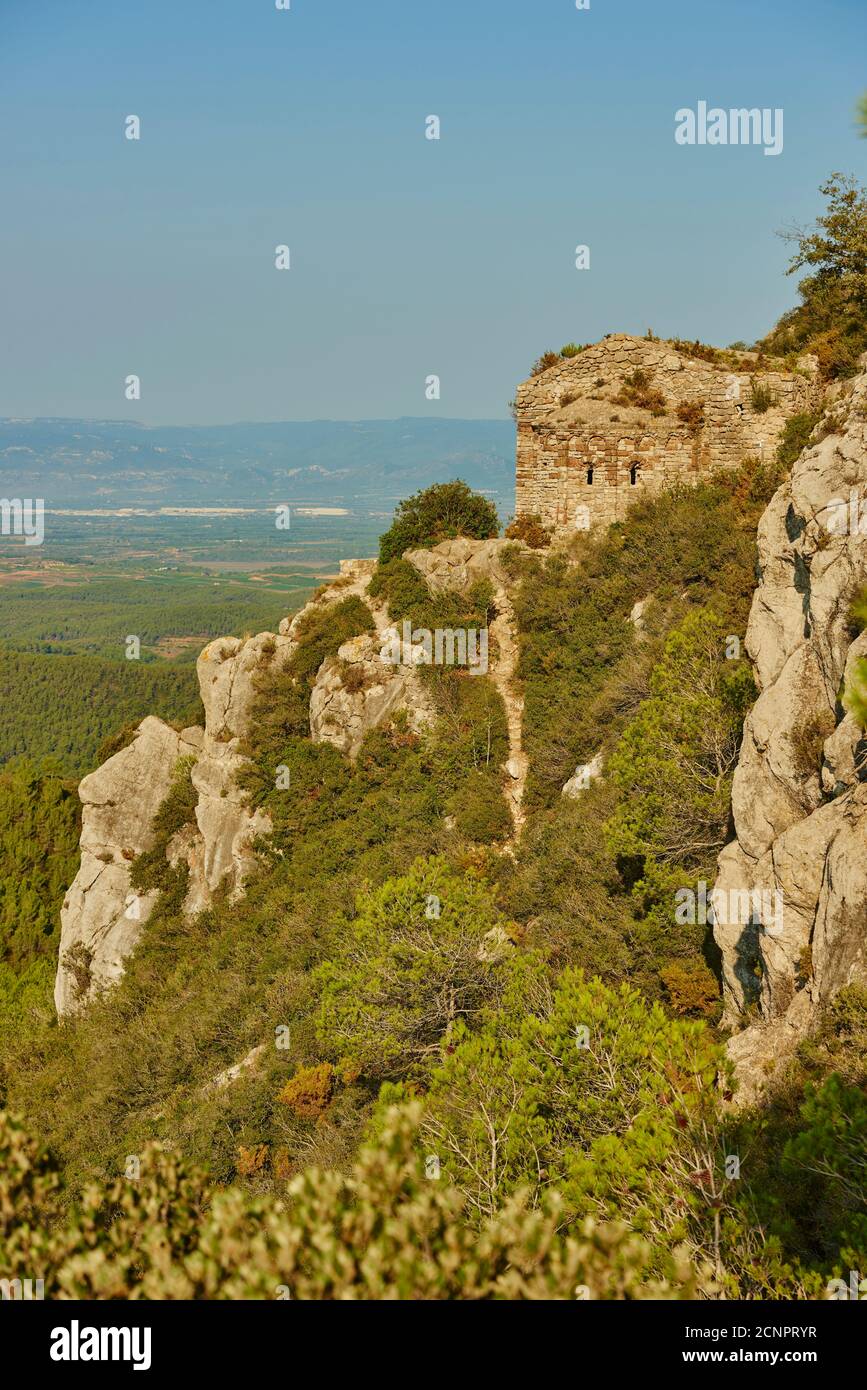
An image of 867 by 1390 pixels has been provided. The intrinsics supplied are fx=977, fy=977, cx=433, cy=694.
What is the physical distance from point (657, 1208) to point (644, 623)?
1510cm

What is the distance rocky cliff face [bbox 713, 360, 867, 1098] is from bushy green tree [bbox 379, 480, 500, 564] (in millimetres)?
12196

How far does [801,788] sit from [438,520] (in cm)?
1729

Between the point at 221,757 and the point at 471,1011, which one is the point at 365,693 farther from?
the point at 471,1011

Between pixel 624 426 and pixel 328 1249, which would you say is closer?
pixel 328 1249

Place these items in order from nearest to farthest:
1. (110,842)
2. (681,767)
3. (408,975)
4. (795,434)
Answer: (408,975) → (681,767) → (795,434) → (110,842)

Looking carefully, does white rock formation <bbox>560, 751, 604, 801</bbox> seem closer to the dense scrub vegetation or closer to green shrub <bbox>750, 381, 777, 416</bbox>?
the dense scrub vegetation

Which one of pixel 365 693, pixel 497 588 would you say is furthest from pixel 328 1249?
pixel 497 588

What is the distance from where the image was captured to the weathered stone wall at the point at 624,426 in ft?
79.9

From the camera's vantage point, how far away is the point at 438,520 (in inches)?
1109

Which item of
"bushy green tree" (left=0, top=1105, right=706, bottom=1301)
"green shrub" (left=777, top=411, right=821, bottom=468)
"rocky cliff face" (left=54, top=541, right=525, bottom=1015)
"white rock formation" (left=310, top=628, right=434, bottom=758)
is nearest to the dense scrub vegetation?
"bushy green tree" (left=0, top=1105, right=706, bottom=1301)

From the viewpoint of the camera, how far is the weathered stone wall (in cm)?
2436

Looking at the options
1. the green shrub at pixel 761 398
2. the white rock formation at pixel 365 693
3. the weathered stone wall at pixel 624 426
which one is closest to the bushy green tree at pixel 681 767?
the white rock formation at pixel 365 693
